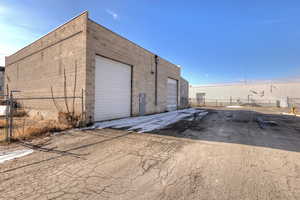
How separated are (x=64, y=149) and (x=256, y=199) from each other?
4997 mm

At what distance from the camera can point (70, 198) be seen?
2314 mm

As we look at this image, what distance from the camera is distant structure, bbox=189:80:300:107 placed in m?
30.2

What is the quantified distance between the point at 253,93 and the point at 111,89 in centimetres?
3510

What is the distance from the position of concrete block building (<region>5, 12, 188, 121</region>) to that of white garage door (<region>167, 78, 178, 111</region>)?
4.05 meters

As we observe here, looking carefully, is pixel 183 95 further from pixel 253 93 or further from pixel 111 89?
pixel 253 93

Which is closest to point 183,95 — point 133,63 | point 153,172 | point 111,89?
point 133,63

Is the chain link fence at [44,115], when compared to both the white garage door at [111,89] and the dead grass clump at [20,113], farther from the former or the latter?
the white garage door at [111,89]

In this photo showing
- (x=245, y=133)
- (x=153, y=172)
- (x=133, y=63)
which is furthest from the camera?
(x=133, y=63)

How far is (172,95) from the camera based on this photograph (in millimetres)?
19547

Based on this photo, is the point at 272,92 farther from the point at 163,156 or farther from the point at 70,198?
the point at 70,198

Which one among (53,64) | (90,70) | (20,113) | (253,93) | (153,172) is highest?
(53,64)

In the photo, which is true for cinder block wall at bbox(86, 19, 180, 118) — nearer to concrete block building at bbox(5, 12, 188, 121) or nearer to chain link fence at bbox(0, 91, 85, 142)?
concrete block building at bbox(5, 12, 188, 121)

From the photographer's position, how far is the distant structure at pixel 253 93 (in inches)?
1188

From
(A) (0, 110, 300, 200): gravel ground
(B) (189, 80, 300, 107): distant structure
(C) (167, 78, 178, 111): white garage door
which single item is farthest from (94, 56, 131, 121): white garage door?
(B) (189, 80, 300, 107): distant structure
